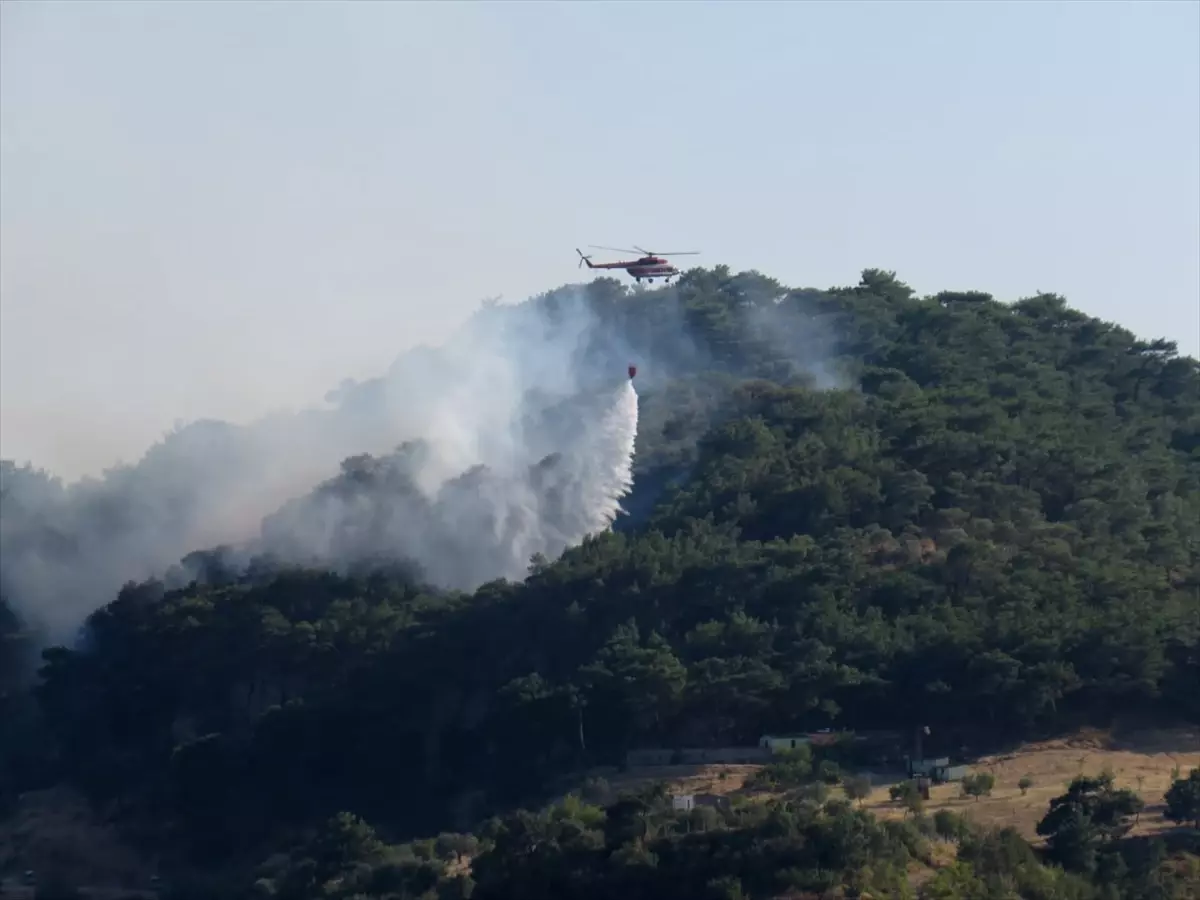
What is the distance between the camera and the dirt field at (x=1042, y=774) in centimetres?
6731

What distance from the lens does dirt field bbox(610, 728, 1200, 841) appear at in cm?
6731

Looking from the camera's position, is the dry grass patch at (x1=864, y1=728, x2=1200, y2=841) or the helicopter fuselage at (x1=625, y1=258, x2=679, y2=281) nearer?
the dry grass patch at (x1=864, y1=728, x2=1200, y2=841)

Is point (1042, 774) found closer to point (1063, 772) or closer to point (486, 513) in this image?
point (1063, 772)

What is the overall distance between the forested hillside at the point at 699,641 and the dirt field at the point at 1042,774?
1.67 meters

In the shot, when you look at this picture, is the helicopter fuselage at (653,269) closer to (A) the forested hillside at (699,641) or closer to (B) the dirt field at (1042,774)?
(A) the forested hillside at (699,641)

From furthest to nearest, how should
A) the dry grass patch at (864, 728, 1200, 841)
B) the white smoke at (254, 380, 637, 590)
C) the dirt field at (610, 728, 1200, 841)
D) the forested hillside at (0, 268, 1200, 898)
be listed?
the white smoke at (254, 380, 637, 590), the forested hillside at (0, 268, 1200, 898), the dirt field at (610, 728, 1200, 841), the dry grass patch at (864, 728, 1200, 841)

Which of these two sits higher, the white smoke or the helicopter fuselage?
the helicopter fuselage

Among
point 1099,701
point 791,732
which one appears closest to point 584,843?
point 791,732

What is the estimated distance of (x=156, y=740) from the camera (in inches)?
3573

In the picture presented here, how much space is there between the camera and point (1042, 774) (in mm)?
72812

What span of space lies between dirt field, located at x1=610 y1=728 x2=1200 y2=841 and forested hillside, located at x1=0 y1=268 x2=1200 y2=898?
1673mm

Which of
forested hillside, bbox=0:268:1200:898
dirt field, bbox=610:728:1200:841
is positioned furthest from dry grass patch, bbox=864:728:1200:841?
forested hillside, bbox=0:268:1200:898

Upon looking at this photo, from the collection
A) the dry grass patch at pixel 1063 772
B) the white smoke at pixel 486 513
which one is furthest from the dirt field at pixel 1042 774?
the white smoke at pixel 486 513

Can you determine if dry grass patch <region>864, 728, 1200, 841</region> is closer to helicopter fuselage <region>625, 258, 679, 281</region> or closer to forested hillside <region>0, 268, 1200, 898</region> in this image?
forested hillside <region>0, 268, 1200, 898</region>
